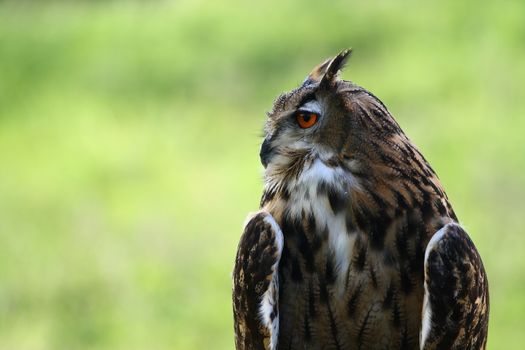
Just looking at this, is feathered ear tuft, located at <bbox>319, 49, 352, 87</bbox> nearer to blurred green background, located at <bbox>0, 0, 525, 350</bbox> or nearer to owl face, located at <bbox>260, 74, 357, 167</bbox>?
owl face, located at <bbox>260, 74, 357, 167</bbox>

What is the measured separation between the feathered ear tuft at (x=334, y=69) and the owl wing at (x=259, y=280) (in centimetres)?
46

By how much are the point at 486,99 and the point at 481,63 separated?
20.1 inches

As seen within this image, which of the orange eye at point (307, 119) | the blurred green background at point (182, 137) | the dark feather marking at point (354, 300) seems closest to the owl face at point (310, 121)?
the orange eye at point (307, 119)

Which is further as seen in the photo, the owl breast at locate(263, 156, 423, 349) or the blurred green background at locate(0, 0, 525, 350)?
the blurred green background at locate(0, 0, 525, 350)

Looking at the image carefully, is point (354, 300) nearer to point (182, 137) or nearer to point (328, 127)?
point (328, 127)

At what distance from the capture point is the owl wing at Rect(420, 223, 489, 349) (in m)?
3.28

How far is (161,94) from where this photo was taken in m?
8.85

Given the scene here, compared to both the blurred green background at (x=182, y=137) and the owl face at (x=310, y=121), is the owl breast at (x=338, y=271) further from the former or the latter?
the blurred green background at (x=182, y=137)

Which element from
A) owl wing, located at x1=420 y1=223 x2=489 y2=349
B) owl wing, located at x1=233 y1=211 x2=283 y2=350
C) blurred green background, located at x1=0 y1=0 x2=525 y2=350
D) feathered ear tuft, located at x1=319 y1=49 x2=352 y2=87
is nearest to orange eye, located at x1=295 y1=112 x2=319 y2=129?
feathered ear tuft, located at x1=319 y1=49 x2=352 y2=87

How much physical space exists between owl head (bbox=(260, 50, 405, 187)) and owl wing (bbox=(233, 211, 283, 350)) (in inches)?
7.6

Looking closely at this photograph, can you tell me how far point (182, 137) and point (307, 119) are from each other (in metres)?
5.02

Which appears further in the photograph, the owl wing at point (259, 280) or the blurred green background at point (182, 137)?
the blurred green background at point (182, 137)

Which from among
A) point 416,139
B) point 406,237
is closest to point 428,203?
point 406,237

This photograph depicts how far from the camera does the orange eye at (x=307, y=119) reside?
336 centimetres
